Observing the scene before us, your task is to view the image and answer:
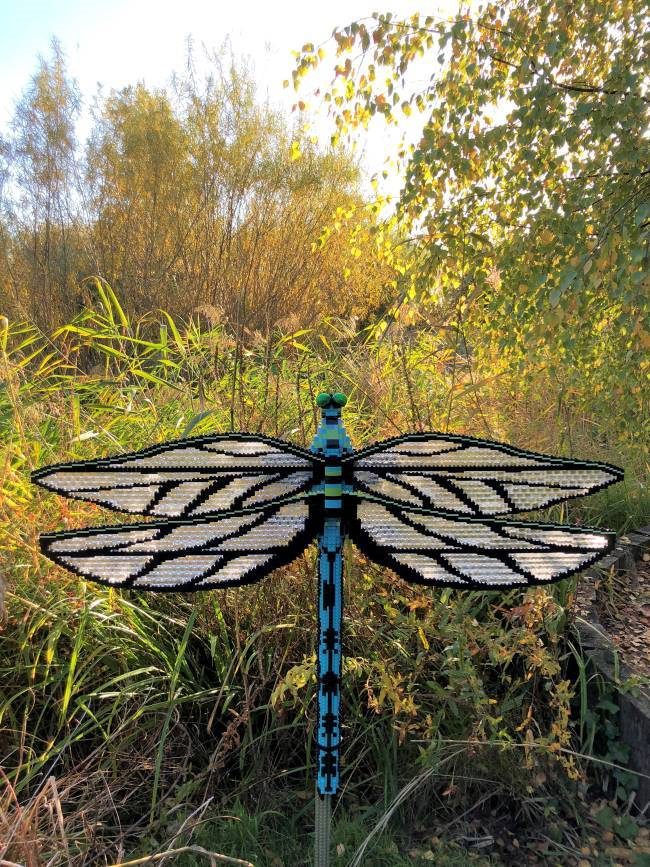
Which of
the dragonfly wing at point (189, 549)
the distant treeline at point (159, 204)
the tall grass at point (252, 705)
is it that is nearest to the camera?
the dragonfly wing at point (189, 549)

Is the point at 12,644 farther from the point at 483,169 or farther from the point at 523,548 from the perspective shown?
the point at 483,169

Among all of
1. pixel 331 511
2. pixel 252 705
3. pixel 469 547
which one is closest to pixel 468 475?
pixel 469 547

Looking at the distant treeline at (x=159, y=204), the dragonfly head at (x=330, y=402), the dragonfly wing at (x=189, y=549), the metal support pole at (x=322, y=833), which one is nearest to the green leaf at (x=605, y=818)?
the metal support pole at (x=322, y=833)

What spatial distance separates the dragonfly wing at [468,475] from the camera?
79cm

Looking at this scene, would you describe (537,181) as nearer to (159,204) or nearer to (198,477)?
(198,477)

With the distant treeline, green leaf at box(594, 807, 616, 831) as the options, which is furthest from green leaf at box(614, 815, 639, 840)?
the distant treeline

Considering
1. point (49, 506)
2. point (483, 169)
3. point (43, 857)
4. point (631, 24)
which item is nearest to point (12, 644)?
point (49, 506)

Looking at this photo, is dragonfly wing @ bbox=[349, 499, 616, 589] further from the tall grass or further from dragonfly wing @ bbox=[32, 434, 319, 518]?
the tall grass

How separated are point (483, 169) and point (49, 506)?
1.98 meters

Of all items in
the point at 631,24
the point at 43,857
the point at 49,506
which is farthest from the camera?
the point at 631,24

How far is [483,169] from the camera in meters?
2.36

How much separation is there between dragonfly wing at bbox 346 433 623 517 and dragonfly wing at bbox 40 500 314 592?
118 millimetres

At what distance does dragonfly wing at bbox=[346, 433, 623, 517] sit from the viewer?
0.79 metres

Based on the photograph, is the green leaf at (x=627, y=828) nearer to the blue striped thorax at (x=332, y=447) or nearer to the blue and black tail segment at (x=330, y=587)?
the blue and black tail segment at (x=330, y=587)
